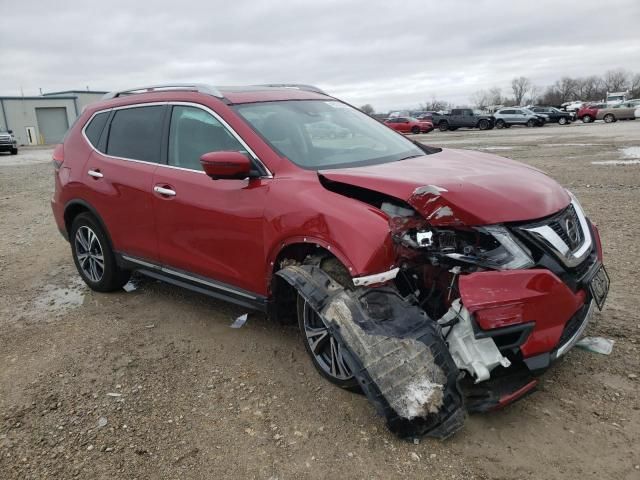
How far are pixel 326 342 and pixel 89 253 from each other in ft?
9.69

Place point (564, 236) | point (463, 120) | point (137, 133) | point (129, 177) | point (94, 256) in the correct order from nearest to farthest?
point (564, 236)
point (129, 177)
point (137, 133)
point (94, 256)
point (463, 120)

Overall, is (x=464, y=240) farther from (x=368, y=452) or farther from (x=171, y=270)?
(x=171, y=270)

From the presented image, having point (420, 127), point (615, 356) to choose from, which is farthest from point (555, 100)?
point (615, 356)

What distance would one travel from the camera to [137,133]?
4.52 m

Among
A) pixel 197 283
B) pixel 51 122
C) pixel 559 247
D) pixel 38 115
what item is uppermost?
pixel 38 115

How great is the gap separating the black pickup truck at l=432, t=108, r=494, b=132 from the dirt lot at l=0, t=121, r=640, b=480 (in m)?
36.7

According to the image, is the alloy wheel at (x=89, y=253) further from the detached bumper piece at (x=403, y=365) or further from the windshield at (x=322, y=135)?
the detached bumper piece at (x=403, y=365)

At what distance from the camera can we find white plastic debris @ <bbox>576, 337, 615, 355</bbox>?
3.46 meters

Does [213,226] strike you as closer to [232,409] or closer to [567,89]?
[232,409]

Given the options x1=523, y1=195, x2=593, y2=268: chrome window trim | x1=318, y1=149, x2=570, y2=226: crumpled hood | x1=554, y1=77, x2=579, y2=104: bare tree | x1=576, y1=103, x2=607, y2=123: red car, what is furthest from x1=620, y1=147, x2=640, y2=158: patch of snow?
x1=554, y1=77, x2=579, y2=104: bare tree

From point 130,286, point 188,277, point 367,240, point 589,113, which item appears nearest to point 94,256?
point 130,286

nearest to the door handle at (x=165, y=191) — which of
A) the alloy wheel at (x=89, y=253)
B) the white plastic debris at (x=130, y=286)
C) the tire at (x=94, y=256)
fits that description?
the tire at (x=94, y=256)

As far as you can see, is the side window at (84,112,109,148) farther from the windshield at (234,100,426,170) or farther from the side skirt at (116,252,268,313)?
the windshield at (234,100,426,170)

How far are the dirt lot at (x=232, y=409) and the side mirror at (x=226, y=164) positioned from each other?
1.30m
